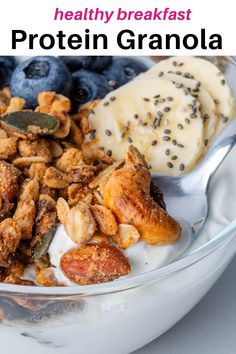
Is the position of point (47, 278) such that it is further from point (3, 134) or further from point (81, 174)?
point (3, 134)

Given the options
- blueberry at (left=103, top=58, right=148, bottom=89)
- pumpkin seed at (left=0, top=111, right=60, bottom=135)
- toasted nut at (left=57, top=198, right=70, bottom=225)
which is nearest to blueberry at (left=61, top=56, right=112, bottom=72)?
blueberry at (left=103, top=58, right=148, bottom=89)

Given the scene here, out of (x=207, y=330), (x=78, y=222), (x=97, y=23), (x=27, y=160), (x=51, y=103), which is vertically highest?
(x=97, y=23)

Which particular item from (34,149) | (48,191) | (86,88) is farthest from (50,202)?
(86,88)

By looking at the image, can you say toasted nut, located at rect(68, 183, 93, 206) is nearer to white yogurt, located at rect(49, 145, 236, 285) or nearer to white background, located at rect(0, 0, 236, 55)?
white yogurt, located at rect(49, 145, 236, 285)

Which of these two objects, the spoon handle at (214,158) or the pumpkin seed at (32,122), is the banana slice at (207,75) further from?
the pumpkin seed at (32,122)

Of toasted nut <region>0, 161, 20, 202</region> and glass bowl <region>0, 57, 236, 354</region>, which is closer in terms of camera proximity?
glass bowl <region>0, 57, 236, 354</region>

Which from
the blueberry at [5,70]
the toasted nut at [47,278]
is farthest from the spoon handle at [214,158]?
the blueberry at [5,70]

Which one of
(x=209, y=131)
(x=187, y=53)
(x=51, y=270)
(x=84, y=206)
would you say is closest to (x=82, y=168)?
(x=84, y=206)
